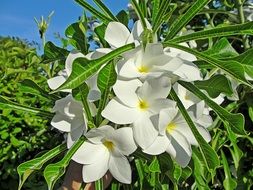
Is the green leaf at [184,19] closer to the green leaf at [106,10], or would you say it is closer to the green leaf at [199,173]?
the green leaf at [106,10]

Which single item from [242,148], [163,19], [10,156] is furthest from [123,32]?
[10,156]

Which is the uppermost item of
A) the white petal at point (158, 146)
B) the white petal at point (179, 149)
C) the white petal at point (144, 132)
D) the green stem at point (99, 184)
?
the white petal at point (144, 132)

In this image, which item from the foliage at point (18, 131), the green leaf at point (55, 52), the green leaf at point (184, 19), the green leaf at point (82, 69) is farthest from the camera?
the foliage at point (18, 131)

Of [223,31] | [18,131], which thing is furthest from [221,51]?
[18,131]

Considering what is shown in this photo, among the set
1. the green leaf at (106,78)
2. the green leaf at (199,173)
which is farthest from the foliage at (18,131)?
the green leaf at (106,78)

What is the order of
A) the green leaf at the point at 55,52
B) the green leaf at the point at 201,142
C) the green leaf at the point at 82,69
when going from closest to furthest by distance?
the green leaf at the point at 82,69 → the green leaf at the point at 201,142 → the green leaf at the point at 55,52

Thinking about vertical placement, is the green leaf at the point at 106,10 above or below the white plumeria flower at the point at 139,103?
above

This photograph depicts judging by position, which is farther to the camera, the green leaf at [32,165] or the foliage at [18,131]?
the foliage at [18,131]

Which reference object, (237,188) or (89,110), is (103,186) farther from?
(237,188)
